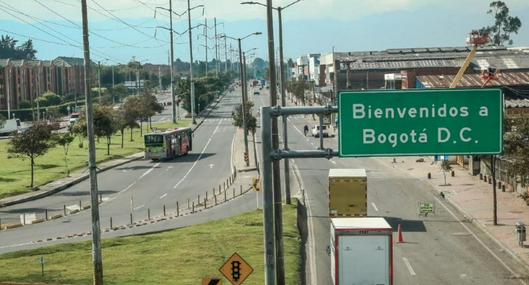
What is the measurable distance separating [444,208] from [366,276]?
21.1m

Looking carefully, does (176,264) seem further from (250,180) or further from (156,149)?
(156,149)

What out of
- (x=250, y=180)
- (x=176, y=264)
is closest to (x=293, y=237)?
(x=176, y=264)

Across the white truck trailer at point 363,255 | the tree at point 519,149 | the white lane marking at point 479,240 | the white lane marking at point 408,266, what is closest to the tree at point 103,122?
the white lane marking at point 479,240

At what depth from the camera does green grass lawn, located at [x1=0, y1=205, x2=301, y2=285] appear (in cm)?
2423

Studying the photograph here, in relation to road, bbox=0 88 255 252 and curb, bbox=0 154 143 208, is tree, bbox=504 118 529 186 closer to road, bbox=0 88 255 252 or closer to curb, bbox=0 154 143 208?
road, bbox=0 88 255 252

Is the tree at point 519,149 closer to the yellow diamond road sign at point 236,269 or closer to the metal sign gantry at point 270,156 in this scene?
the yellow diamond road sign at point 236,269

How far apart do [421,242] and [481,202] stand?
39.1 ft

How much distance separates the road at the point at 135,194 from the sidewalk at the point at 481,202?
12250 mm

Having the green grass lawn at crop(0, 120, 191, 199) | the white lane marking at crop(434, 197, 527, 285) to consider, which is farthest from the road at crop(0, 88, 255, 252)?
the white lane marking at crop(434, 197, 527, 285)

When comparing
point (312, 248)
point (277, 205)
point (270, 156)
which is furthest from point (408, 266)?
point (270, 156)

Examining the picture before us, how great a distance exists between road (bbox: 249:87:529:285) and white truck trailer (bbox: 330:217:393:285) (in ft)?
11.1

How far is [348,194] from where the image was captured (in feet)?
117

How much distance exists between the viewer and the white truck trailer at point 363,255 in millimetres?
21938

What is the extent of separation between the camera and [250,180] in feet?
183
